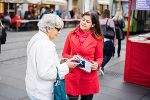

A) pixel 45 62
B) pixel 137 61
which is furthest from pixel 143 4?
pixel 45 62

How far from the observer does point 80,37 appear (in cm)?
415

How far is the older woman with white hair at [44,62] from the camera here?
294 cm

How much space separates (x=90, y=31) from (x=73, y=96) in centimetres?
92

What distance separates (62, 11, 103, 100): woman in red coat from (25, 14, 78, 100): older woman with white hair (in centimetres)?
97

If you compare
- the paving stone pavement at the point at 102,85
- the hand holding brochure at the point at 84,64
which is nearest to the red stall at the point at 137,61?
the paving stone pavement at the point at 102,85

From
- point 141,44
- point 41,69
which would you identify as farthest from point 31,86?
point 141,44

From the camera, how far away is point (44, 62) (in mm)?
2930

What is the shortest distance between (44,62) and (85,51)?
1.24m

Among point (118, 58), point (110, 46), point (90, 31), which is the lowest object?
point (118, 58)

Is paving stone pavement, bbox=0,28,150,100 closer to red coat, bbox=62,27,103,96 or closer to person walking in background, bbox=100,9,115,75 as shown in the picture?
person walking in background, bbox=100,9,115,75

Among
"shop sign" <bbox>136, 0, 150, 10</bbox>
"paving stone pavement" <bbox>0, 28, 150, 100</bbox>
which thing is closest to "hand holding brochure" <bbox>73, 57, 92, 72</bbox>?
"paving stone pavement" <bbox>0, 28, 150, 100</bbox>

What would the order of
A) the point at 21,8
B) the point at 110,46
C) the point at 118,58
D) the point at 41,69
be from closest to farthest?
1. the point at 41,69
2. the point at 110,46
3. the point at 118,58
4. the point at 21,8

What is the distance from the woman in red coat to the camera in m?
4.09

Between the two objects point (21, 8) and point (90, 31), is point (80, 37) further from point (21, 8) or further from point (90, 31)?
point (21, 8)
